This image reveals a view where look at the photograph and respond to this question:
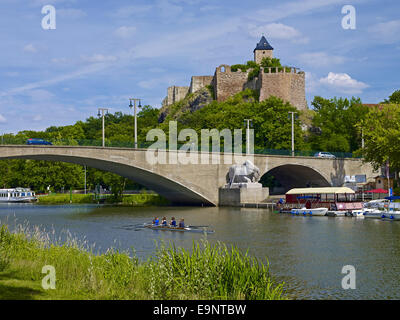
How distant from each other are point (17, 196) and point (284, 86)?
194 feet

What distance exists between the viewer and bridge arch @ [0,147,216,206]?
53406mm

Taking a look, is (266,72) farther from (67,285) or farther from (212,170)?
(67,285)

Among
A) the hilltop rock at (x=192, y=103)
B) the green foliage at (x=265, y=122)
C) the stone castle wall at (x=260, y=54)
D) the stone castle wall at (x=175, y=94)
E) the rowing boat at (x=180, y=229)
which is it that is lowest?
the rowing boat at (x=180, y=229)

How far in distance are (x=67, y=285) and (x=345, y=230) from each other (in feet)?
80.9

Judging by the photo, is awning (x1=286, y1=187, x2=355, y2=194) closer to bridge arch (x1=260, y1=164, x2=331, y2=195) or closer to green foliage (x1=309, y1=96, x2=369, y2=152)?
bridge arch (x1=260, y1=164, x2=331, y2=195)

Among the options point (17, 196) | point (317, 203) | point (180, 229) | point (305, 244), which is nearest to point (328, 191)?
point (317, 203)

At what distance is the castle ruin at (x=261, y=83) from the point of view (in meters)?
106

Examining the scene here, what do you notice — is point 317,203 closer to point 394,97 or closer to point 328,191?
point 328,191

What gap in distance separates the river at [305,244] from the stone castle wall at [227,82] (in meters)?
73.5

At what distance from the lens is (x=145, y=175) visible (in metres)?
60.2

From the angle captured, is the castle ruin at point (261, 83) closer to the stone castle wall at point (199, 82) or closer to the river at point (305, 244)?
the stone castle wall at point (199, 82)

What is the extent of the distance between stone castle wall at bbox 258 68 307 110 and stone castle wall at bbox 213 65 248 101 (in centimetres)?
809

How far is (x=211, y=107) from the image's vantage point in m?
101

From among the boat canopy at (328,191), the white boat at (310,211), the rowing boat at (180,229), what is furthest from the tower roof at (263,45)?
the rowing boat at (180,229)
